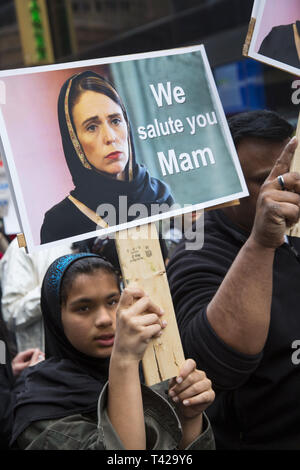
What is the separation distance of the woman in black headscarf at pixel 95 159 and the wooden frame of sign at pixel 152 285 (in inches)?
2.8

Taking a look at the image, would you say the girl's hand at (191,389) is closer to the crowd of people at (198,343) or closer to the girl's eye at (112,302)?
the crowd of people at (198,343)

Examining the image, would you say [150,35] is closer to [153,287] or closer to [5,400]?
[5,400]

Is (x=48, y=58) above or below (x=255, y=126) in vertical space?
above

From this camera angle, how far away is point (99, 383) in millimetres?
1638

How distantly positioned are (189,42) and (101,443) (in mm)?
6452

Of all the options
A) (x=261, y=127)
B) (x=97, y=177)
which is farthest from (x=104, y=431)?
(x=261, y=127)

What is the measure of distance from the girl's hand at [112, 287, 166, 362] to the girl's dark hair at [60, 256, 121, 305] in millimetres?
464

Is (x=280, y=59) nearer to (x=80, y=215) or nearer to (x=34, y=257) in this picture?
(x=80, y=215)

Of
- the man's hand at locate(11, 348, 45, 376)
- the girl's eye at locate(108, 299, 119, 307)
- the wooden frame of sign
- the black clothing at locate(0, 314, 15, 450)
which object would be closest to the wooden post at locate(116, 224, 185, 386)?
the wooden frame of sign

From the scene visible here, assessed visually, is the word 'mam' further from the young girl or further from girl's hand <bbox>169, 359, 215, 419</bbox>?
girl's hand <bbox>169, 359, 215, 419</bbox>

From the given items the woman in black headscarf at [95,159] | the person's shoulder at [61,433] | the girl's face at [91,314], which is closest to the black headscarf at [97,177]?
the woman in black headscarf at [95,159]

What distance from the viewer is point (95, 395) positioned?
1579mm

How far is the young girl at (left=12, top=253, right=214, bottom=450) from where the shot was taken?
4.08ft

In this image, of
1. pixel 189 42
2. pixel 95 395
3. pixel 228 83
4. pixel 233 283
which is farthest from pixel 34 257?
pixel 189 42
